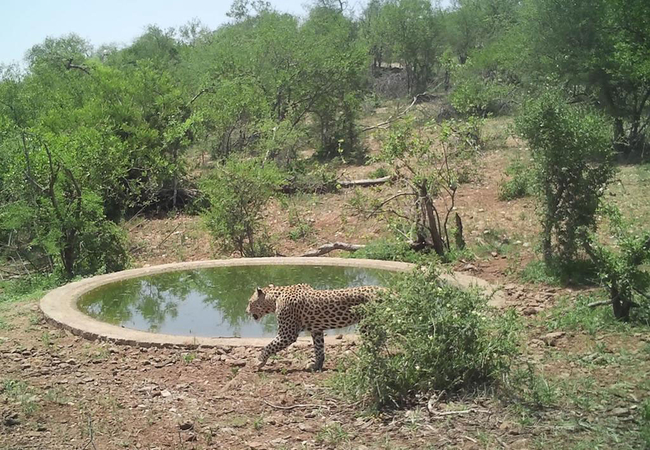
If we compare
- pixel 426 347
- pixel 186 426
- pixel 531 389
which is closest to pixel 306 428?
A: pixel 186 426

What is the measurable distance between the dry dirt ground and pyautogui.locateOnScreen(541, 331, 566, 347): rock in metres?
0.02

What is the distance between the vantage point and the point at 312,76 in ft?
93.9

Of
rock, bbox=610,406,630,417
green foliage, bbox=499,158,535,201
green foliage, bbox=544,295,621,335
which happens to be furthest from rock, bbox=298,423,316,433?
green foliage, bbox=499,158,535,201

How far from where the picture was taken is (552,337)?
8.00 meters

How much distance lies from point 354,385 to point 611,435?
7.18 feet

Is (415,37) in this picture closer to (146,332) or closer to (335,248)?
(335,248)

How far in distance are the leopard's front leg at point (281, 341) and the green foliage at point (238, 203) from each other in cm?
883

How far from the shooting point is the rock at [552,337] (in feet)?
25.7

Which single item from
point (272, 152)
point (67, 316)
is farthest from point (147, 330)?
point (272, 152)

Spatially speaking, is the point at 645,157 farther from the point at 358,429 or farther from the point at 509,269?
the point at 358,429

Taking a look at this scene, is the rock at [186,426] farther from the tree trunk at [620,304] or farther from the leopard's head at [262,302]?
the tree trunk at [620,304]

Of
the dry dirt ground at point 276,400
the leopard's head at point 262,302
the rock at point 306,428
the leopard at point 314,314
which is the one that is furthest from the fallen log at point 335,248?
the rock at point 306,428

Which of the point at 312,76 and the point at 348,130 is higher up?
the point at 312,76

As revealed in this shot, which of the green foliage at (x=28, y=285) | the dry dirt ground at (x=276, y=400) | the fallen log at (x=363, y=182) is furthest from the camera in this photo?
the fallen log at (x=363, y=182)
